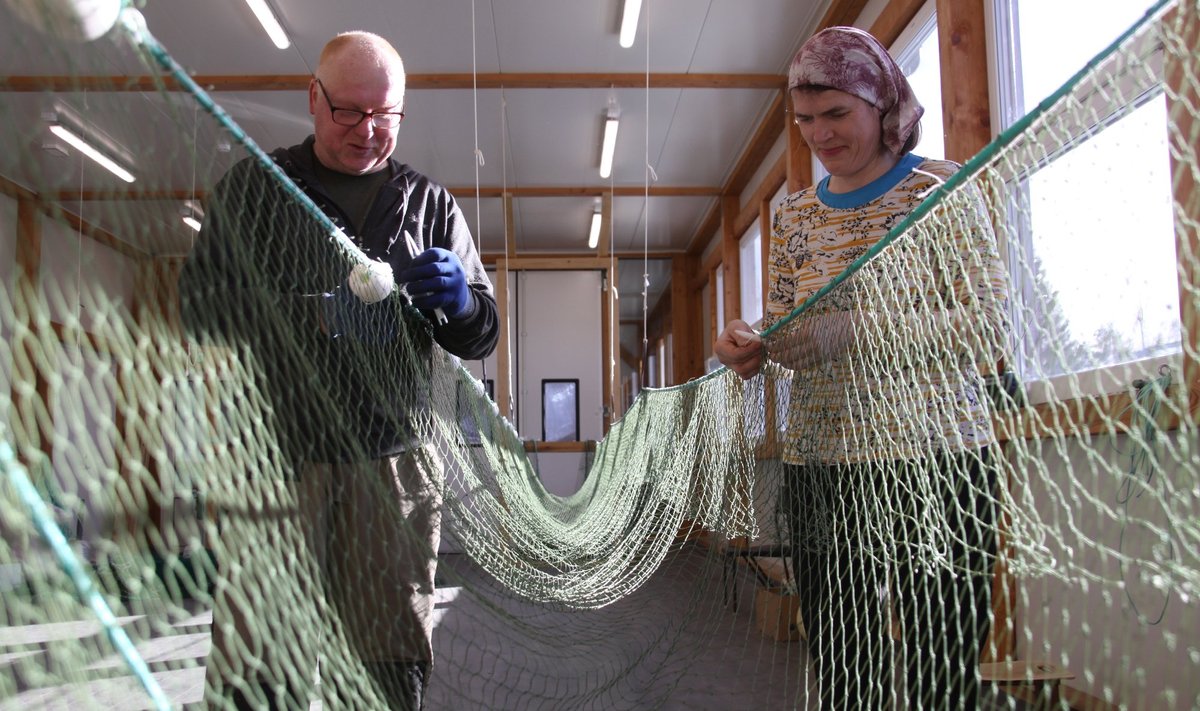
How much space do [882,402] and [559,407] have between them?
6.44 meters

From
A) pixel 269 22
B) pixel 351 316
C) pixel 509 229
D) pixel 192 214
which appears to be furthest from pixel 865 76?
pixel 509 229

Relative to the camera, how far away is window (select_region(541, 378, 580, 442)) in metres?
7.46

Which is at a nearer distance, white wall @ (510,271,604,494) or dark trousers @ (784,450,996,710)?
dark trousers @ (784,450,996,710)

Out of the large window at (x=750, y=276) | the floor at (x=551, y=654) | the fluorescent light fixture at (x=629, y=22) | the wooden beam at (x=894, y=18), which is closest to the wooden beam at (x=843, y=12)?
the wooden beam at (x=894, y=18)

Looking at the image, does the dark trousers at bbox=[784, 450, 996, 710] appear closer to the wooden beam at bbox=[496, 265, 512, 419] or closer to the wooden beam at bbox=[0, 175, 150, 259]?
the wooden beam at bbox=[0, 175, 150, 259]

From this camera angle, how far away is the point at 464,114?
505 cm

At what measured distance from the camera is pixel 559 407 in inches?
295

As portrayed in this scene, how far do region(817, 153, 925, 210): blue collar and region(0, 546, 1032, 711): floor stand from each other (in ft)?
2.53

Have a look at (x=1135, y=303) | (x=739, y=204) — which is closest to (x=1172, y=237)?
(x=1135, y=303)

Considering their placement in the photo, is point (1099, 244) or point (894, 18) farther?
point (894, 18)

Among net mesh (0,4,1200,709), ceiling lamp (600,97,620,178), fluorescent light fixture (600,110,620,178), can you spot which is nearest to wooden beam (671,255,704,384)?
fluorescent light fixture (600,110,620,178)

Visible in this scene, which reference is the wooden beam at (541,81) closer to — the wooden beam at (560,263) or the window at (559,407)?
the wooden beam at (560,263)

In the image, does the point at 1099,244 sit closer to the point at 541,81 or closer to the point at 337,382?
the point at 337,382

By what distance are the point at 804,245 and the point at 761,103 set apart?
13.0ft
